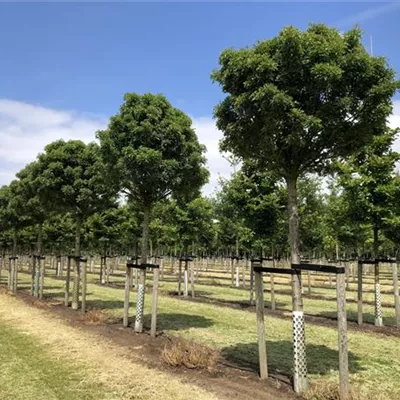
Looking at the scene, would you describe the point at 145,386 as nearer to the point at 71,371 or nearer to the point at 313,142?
the point at 71,371

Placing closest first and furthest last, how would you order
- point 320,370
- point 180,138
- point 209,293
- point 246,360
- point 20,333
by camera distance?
point 320,370
point 246,360
point 20,333
point 180,138
point 209,293

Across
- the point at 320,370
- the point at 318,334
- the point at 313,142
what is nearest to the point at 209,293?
the point at 318,334

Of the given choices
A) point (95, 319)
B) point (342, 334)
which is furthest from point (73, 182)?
point (342, 334)

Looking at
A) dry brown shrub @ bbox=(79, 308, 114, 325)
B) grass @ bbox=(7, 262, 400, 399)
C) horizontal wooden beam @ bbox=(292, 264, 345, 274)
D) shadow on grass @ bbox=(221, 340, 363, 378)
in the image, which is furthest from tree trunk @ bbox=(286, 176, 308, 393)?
dry brown shrub @ bbox=(79, 308, 114, 325)

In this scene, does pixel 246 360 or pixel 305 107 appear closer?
pixel 305 107

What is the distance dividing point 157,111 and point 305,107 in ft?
19.5

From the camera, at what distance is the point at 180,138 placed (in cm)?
1271

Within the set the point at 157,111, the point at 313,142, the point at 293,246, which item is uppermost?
the point at 157,111

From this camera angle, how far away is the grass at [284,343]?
794cm

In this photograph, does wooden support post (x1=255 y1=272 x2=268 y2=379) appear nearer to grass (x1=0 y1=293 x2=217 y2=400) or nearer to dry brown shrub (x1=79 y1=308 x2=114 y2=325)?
grass (x1=0 y1=293 x2=217 y2=400)

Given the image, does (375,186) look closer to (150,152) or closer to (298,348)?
(150,152)

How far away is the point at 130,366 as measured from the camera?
28.1ft

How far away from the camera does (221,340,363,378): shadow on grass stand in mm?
8531

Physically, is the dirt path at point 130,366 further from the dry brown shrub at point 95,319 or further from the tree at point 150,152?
the tree at point 150,152
